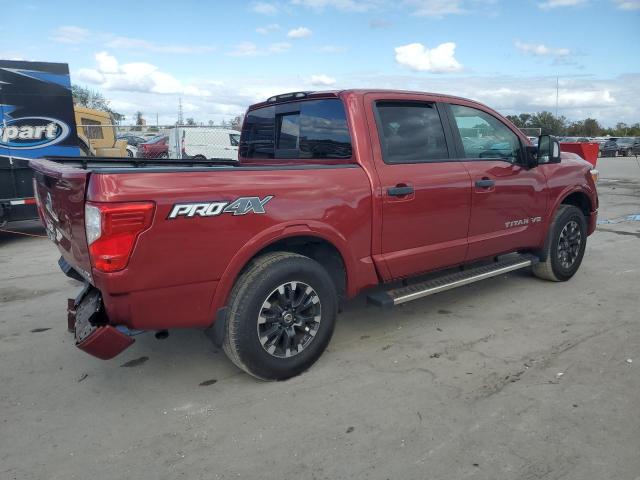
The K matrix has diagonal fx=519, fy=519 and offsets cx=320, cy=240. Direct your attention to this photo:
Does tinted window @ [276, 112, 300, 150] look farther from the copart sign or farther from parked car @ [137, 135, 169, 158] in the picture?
parked car @ [137, 135, 169, 158]

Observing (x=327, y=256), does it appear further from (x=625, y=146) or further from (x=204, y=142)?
(x=625, y=146)

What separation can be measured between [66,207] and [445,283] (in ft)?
9.38

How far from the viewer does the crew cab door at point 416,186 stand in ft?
12.6

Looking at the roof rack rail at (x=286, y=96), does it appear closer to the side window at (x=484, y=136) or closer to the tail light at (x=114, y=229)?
the side window at (x=484, y=136)

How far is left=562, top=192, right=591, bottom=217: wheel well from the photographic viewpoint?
18.5ft

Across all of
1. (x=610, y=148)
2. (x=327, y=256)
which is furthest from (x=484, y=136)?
(x=610, y=148)

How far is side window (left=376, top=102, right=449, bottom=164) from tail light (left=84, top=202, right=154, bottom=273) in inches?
74.0

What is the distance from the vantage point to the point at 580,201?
574 centimetres

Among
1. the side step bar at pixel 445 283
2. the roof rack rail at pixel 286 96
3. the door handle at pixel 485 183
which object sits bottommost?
the side step bar at pixel 445 283

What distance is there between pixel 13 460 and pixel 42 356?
138 centimetres

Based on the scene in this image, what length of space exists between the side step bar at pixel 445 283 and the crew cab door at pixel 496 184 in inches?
5.3

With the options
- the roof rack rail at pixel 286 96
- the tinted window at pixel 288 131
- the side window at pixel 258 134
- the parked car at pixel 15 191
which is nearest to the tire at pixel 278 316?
the tinted window at pixel 288 131

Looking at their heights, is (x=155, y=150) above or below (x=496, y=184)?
below

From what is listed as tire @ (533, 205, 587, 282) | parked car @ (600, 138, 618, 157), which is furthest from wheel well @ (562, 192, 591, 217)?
parked car @ (600, 138, 618, 157)
